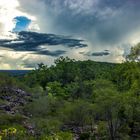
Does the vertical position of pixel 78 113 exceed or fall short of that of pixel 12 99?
it falls short

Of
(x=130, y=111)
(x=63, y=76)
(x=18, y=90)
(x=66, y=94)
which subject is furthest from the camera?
(x=63, y=76)

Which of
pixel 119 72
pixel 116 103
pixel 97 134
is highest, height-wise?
pixel 119 72

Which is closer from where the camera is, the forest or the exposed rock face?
the forest

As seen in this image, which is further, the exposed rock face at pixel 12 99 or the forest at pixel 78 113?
the exposed rock face at pixel 12 99

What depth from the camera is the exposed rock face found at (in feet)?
257

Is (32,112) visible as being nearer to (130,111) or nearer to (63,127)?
(63,127)

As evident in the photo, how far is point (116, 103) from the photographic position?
188ft

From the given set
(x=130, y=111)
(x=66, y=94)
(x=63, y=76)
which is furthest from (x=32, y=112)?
(x=63, y=76)

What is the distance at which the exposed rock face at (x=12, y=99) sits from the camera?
78206mm

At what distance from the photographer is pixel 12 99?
86875 millimetres

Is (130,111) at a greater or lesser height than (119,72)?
lesser

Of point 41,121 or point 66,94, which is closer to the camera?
point 41,121

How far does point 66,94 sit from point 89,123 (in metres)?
40.2

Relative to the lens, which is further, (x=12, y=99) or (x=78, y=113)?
(x=12, y=99)
